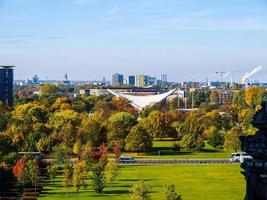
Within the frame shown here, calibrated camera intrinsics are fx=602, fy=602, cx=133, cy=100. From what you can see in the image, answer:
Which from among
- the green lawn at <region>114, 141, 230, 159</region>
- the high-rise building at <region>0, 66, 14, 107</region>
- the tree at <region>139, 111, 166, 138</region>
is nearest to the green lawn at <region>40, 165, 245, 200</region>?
the green lawn at <region>114, 141, 230, 159</region>

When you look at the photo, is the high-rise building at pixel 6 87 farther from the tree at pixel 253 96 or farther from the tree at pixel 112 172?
the tree at pixel 112 172

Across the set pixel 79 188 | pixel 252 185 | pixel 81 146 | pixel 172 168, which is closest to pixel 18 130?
pixel 81 146

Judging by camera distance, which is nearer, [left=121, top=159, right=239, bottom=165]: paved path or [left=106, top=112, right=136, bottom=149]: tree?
[left=121, top=159, right=239, bottom=165]: paved path

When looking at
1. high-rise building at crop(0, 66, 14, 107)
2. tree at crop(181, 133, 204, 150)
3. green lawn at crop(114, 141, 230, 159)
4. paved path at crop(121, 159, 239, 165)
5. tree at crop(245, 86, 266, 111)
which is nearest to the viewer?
paved path at crop(121, 159, 239, 165)

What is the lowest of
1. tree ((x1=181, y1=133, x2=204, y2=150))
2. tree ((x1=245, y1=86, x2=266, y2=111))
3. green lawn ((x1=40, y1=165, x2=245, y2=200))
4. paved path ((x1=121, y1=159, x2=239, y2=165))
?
green lawn ((x1=40, y1=165, x2=245, y2=200))

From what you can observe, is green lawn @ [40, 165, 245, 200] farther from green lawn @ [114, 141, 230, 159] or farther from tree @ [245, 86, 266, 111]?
tree @ [245, 86, 266, 111]

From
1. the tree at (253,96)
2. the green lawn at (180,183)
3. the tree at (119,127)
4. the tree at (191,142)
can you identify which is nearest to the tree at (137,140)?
the tree at (119,127)

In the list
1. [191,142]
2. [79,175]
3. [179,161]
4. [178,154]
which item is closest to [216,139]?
[191,142]
